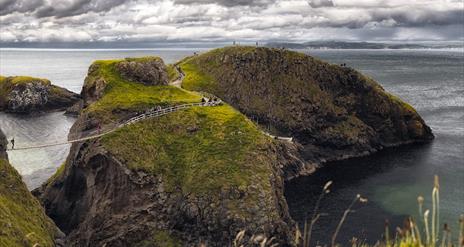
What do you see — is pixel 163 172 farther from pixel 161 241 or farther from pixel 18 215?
pixel 18 215

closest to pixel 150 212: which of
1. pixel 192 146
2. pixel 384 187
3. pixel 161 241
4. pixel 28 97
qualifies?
pixel 161 241

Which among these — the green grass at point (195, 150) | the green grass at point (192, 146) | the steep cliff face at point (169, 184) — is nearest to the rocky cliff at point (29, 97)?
the green grass at point (192, 146)

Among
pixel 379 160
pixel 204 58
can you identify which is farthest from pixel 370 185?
pixel 204 58

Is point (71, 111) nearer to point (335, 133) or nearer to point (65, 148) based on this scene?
point (65, 148)

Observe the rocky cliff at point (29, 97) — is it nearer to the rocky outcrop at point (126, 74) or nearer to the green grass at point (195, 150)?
the rocky outcrop at point (126, 74)

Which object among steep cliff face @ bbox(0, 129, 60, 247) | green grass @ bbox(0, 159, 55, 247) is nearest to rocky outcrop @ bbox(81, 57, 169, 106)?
steep cliff face @ bbox(0, 129, 60, 247)

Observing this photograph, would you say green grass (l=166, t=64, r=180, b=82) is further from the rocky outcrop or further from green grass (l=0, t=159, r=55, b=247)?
green grass (l=0, t=159, r=55, b=247)
